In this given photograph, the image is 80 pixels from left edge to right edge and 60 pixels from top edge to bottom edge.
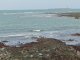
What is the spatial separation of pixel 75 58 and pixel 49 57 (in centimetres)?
217

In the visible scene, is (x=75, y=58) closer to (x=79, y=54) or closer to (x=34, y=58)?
(x=79, y=54)

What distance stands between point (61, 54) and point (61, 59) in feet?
4.83

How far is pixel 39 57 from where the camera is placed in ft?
36.5

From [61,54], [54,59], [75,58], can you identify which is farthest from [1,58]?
[75,58]

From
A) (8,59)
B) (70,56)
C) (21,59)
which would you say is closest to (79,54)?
(70,56)

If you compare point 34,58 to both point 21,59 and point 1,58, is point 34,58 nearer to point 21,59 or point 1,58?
point 21,59

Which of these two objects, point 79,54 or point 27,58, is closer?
point 27,58

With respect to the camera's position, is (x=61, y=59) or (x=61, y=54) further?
(x=61, y=54)

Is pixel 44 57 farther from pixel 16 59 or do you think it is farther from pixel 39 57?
pixel 16 59

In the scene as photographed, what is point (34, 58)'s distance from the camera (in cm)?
1088

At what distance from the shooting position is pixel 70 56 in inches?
449

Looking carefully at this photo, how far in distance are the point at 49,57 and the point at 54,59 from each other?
2.03 ft

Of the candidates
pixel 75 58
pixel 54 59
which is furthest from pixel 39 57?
pixel 75 58

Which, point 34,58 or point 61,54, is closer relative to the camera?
point 34,58
